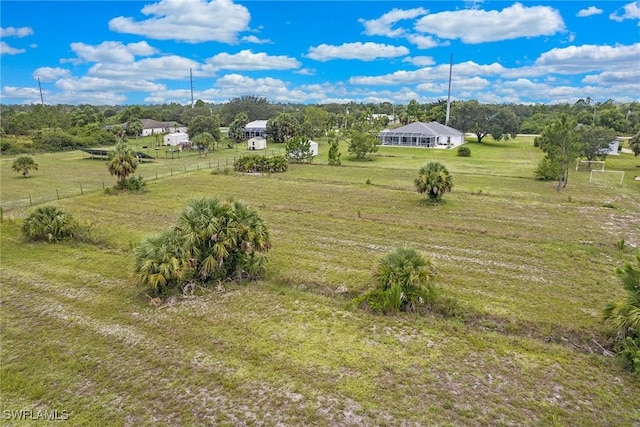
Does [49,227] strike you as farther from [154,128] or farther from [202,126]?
[154,128]

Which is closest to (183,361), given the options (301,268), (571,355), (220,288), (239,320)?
(239,320)

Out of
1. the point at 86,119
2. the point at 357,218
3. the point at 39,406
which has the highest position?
the point at 86,119

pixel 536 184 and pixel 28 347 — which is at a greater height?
pixel 536 184

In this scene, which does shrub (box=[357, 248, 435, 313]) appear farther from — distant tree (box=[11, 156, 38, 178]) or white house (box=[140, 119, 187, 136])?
white house (box=[140, 119, 187, 136])

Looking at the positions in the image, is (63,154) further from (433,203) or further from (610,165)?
(610,165)

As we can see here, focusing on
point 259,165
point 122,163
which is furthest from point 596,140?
point 122,163

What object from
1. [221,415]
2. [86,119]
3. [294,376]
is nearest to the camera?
[221,415]

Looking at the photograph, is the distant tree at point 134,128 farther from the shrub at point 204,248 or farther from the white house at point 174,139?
the shrub at point 204,248
